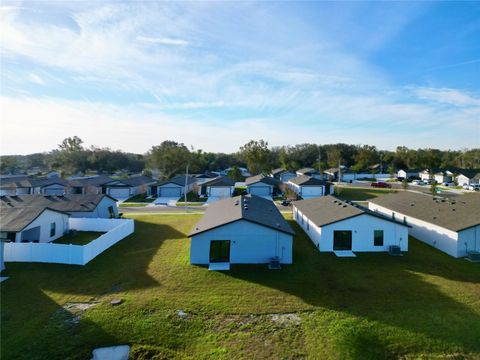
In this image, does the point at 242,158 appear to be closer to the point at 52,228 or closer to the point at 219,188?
the point at 219,188

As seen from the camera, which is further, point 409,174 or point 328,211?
point 409,174

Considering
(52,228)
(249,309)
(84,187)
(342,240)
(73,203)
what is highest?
(84,187)

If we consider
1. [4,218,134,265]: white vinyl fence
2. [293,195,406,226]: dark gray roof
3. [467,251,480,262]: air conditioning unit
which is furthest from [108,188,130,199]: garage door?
[467,251,480,262]: air conditioning unit

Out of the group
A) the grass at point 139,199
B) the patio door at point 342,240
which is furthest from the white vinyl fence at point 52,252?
the grass at point 139,199

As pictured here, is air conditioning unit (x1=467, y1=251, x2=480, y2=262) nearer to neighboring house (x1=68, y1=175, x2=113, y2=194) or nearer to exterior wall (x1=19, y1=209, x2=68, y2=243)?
exterior wall (x1=19, y1=209, x2=68, y2=243)

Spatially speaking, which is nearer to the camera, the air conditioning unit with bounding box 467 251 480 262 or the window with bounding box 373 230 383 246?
the air conditioning unit with bounding box 467 251 480 262

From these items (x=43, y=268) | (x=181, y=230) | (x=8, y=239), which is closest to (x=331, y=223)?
(x=181, y=230)

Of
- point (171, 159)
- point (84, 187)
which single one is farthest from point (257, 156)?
point (84, 187)
